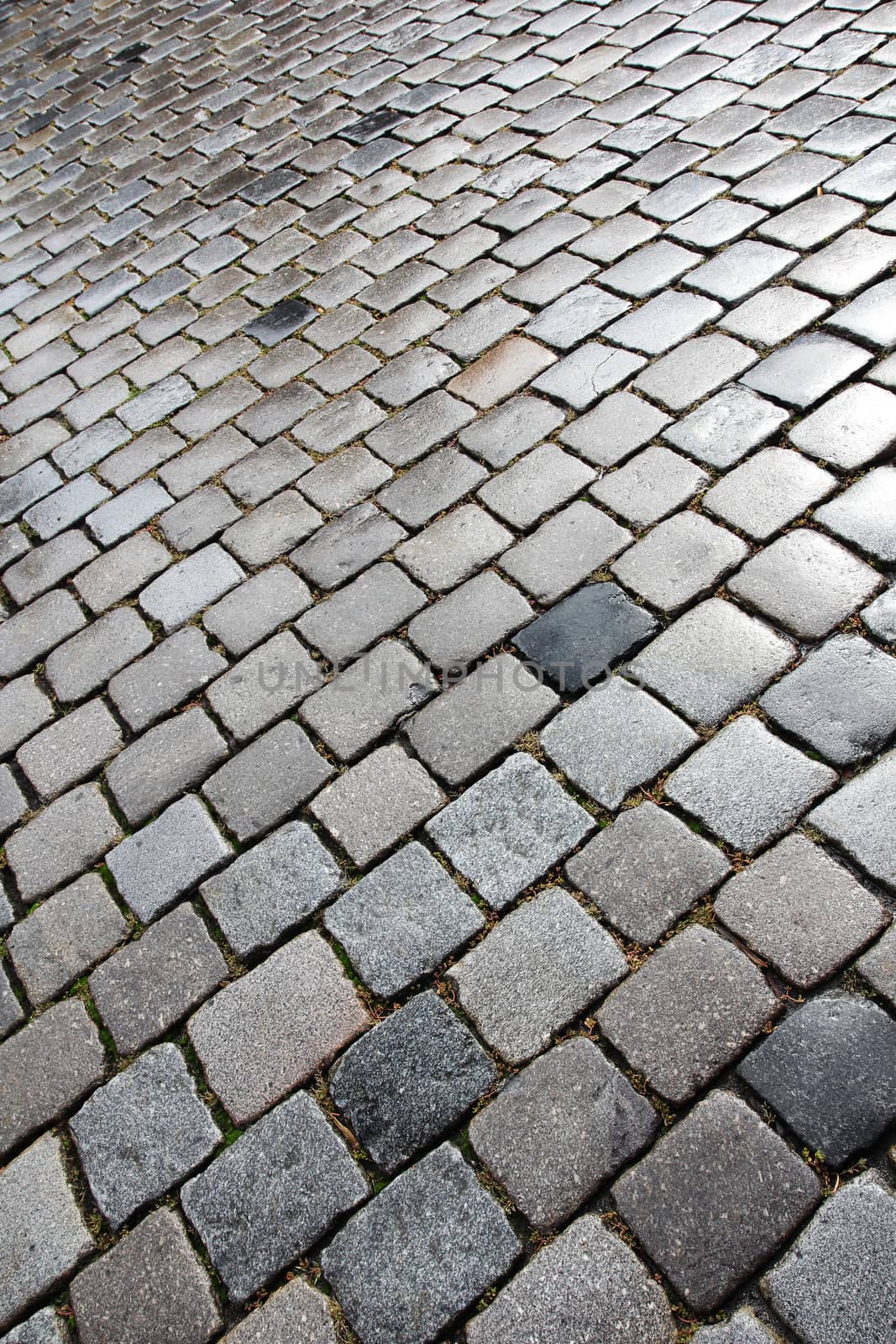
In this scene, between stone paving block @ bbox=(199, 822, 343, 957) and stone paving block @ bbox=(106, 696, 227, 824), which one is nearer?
stone paving block @ bbox=(199, 822, 343, 957)

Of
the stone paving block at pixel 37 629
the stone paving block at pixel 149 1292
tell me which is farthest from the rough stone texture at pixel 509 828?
the stone paving block at pixel 37 629

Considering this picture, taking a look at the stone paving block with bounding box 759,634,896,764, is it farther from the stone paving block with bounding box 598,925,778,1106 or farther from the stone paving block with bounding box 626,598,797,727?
the stone paving block with bounding box 598,925,778,1106

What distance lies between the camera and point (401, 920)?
2176mm

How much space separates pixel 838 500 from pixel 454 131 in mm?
3138

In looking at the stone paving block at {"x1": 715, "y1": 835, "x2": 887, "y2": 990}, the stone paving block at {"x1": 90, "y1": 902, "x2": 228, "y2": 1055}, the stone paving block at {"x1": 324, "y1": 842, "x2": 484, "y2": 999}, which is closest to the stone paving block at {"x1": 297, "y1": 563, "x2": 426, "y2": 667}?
the stone paving block at {"x1": 324, "y1": 842, "x2": 484, "y2": 999}

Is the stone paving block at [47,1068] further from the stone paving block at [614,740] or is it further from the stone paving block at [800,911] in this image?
the stone paving block at [800,911]

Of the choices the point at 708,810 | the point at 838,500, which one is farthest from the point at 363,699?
the point at 838,500

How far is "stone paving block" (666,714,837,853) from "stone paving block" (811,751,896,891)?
0.05 meters

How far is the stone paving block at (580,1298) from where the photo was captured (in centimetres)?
162

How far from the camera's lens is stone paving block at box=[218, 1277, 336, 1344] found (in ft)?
5.68

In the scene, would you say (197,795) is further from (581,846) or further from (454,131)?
(454,131)

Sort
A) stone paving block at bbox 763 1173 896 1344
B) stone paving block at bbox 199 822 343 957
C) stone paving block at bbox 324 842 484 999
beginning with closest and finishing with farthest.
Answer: stone paving block at bbox 763 1173 896 1344 → stone paving block at bbox 324 842 484 999 → stone paving block at bbox 199 822 343 957

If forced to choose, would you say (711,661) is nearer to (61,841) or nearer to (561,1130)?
(561,1130)

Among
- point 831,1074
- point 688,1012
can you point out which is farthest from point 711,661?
point 831,1074
